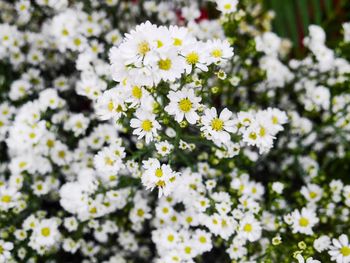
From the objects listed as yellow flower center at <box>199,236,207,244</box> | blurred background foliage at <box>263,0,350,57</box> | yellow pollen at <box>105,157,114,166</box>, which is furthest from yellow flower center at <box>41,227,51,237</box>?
blurred background foliage at <box>263,0,350,57</box>

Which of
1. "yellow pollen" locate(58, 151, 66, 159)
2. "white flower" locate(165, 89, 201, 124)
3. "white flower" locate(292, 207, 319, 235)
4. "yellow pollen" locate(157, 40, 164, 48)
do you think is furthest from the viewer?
"yellow pollen" locate(58, 151, 66, 159)

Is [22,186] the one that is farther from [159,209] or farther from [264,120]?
[264,120]

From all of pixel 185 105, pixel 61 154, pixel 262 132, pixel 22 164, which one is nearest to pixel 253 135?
pixel 262 132

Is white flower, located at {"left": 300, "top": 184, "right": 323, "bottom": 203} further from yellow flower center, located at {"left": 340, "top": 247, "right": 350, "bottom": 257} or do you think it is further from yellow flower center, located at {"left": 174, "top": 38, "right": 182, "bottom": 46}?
yellow flower center, located at {"left": 174, "top": 38, "right": 182, "bottom": 46}

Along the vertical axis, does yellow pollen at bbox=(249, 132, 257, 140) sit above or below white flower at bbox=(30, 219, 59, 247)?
above

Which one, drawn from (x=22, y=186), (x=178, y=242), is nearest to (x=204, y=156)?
(x=178, y=242)

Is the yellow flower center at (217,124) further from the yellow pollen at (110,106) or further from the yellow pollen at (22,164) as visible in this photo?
the yellow pollen at (22,164)

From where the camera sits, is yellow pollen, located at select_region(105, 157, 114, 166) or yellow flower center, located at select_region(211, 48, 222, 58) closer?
yellow flower center, located at select_region(211, 48, 222, 58)
